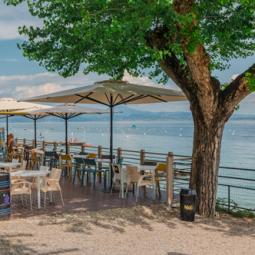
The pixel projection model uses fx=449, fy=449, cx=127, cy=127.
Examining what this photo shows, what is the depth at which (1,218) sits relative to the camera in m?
8.52

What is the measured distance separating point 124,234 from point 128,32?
345cm

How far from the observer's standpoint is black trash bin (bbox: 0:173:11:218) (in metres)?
8.42

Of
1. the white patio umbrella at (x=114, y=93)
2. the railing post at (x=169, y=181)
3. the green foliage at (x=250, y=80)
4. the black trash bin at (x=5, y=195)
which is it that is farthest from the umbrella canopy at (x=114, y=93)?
the black trash bin at (x=5, y=195)

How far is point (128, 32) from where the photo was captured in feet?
23.7

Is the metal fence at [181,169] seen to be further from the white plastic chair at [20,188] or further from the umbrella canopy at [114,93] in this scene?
the white plastic chair at [20,188]

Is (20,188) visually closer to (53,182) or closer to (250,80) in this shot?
(53,182)

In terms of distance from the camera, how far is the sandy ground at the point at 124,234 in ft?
22.7

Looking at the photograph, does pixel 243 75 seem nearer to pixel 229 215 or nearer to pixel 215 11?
pixel 215 11

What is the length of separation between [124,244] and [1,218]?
8.78 ft

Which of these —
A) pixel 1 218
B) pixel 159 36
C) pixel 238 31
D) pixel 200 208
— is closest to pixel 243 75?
pixel 238 31

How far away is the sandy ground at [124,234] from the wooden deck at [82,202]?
516 mm

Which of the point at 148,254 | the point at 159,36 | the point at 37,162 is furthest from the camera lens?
the point at 37,162

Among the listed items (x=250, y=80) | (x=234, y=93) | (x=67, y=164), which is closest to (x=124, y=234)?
(x=250, y=80)

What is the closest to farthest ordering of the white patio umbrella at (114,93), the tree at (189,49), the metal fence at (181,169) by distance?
the tree at (189,49) < the white patio umbrella at (114,93) < the metal fence at (181,169)
